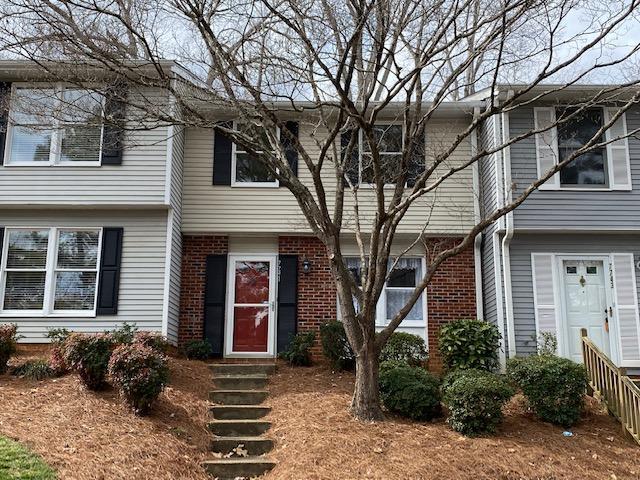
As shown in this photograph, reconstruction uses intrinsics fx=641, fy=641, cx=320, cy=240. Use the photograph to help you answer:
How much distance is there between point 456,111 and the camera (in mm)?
12320

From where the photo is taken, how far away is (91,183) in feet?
37.2

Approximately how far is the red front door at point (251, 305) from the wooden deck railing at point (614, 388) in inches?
219

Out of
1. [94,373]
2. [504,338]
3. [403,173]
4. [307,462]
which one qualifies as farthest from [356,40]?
[504,338]

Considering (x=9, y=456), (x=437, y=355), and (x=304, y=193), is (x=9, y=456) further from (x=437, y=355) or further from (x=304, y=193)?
(x=437, y=355)

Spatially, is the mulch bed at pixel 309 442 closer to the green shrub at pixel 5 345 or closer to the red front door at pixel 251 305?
the green shrub at pixel 5 345

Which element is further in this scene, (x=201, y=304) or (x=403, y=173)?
(x=201, y=304)

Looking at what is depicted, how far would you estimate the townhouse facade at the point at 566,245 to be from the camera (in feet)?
36.5

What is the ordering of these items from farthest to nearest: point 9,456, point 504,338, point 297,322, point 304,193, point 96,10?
point 297,322 → point 504,338 → point 304,193 → point 96,10 → point 9,456

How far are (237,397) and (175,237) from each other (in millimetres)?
3777

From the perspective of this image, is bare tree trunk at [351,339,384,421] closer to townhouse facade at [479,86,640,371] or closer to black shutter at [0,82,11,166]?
townhouse facade at [479,86,640,371]

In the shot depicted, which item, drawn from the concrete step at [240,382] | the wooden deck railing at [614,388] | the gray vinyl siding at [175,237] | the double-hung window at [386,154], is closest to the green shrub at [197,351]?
the gray vinyl siding at [175,237]

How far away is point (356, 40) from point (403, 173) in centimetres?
185

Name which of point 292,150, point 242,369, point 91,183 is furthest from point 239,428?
point 292,150

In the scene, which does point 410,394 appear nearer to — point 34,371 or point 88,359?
point 88,359
